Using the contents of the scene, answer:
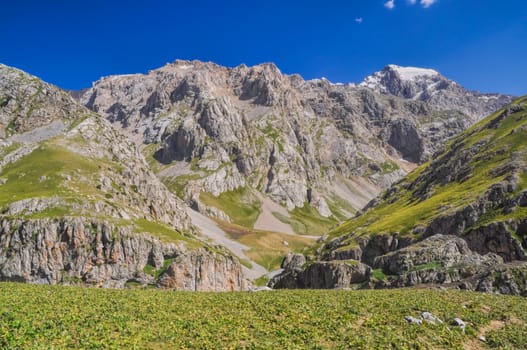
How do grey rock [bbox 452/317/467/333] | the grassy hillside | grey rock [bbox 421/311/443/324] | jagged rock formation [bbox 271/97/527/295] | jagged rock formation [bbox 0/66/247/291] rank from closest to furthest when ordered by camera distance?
grey rock [bbox 452/317/467/333] → grey rock [bbox 421/311/443/324] → jagged rock formation [bbox 271/97/527/295] → jagged rock formation [bbox 0/66/247/291] → the grassy hillside

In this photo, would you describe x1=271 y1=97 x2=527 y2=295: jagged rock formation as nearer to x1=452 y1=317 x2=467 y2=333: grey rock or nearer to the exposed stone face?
the exposed stone face

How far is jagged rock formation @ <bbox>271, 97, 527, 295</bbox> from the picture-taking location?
66638 mm

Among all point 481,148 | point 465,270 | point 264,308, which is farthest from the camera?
point 481,148

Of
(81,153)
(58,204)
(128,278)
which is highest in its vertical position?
(81,153)

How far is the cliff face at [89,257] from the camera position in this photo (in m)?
104

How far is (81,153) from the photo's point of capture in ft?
577

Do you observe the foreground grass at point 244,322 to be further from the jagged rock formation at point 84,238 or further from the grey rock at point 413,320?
the jagged rock formation at point 84,238

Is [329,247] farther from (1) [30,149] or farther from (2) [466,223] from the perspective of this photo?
(1) [30,149]

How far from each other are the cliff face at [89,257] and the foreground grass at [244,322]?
3208 inches

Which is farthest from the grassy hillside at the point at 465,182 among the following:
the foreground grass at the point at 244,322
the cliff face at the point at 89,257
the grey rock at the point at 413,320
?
the grey rock at the point at 413,320

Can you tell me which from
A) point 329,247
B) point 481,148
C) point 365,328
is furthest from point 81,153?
point 481,148

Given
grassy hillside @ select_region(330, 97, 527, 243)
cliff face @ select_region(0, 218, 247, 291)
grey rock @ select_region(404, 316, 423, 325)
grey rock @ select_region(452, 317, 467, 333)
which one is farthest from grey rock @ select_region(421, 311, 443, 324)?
cliff face @ select_region(0, 218, 247, 291)

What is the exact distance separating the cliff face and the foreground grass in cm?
8149

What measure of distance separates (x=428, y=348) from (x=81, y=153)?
7185 inches
